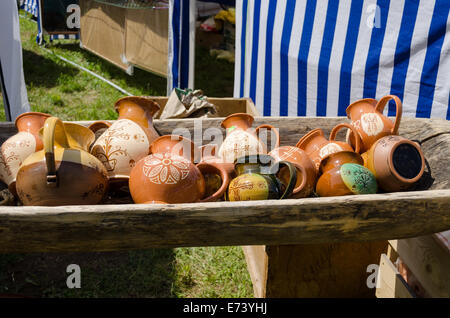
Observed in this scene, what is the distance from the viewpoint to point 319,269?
6.36 feet

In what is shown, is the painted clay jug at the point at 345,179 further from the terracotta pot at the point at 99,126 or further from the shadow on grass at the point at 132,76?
the shadow on grass at the point at 132,76

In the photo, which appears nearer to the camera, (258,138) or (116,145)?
(116,145)

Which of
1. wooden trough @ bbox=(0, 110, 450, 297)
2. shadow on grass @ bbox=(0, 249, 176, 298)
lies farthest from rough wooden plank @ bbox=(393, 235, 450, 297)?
shadow on grass @ bbox=(0, 249, 176, 298)

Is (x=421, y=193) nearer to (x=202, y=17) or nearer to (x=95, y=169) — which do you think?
(x=95, y=169)

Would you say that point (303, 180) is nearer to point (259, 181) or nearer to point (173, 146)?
point (259, 181)

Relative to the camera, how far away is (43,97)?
4.98m

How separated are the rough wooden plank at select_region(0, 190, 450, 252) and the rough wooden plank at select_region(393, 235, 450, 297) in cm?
52

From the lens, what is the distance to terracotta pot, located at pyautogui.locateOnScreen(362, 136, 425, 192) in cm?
141

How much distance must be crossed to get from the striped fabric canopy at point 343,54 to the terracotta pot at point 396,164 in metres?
0.93

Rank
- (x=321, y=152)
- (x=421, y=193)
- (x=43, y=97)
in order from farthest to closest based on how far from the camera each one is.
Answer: (x=43, y=97) → (x=321, y=152) → (x=421, y=193)

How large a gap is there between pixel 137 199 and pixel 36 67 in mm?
5389

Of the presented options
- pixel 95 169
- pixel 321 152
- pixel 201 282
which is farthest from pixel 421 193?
pixel 201 282

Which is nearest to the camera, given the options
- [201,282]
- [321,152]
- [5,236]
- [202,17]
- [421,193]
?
[5,236]
